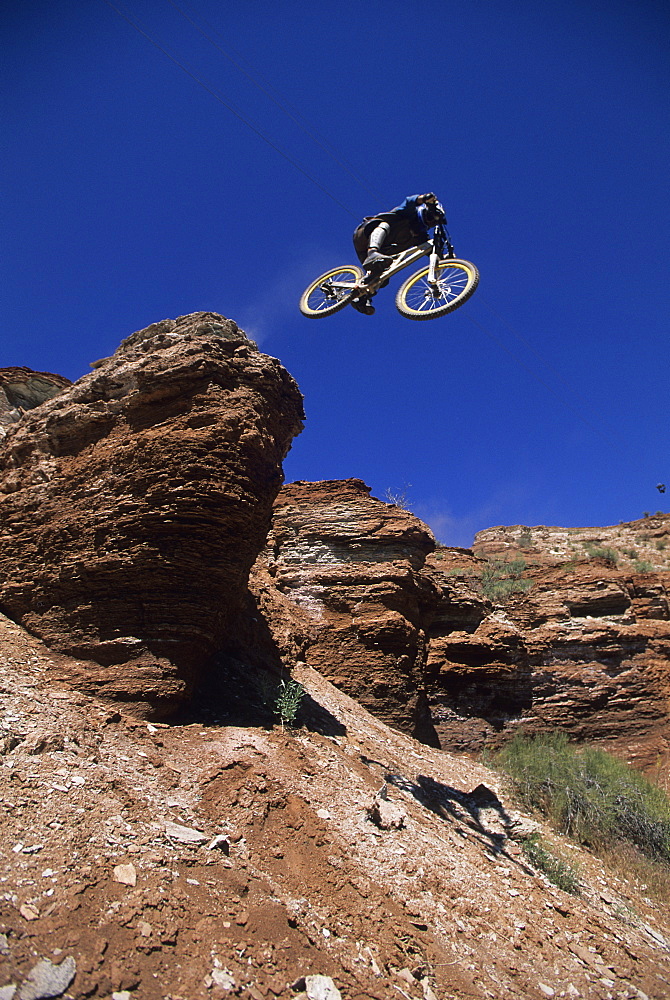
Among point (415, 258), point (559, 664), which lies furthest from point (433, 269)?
point (559, 664)

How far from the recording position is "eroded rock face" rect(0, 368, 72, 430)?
11.6m

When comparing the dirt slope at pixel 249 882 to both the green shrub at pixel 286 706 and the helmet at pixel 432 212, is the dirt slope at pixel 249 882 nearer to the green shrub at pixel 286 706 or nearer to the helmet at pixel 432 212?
the green shrub at pixel 286 706

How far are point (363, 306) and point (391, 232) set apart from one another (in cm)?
150

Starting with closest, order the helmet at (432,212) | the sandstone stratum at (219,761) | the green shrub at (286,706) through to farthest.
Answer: the sandstone stratum at (219,761) → the green shrub at (286,706) → the helmet at (432,212)

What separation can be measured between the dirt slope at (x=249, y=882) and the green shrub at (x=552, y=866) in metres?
0.27

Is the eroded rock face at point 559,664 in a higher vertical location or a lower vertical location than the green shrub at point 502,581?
lower

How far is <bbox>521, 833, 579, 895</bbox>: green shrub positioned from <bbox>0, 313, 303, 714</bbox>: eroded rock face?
5.94 metres

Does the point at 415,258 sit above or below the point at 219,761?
above

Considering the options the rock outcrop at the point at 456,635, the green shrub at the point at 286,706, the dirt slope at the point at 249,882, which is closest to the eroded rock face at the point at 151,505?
the dirt slope at the point at 249,882

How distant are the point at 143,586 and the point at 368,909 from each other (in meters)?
4.65

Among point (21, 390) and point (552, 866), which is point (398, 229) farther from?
point (552, 866)

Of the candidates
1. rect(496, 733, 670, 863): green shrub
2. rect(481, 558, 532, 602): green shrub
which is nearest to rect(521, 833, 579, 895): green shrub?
rect(496, 733, 670, 863): green shrub

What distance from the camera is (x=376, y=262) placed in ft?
33.1

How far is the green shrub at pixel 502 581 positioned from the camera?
18.0m
